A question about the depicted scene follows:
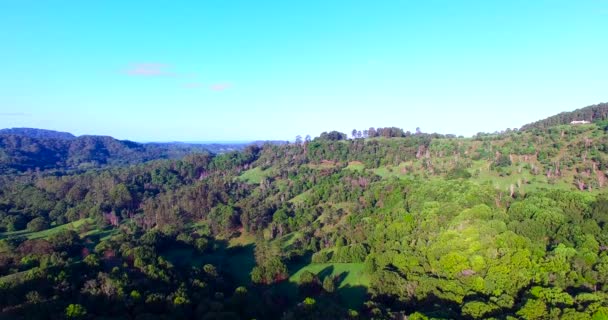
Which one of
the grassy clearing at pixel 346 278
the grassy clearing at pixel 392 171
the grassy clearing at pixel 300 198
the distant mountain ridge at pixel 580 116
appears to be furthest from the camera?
the distant mountain ridge at pixel 580 116

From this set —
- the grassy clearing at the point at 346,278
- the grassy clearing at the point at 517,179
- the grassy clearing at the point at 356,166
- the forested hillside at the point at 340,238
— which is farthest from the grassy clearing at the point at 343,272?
the grassy clearing at the point at 356,166

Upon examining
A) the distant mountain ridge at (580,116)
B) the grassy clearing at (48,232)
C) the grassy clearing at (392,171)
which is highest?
the distant mountain ridge at (580,116)

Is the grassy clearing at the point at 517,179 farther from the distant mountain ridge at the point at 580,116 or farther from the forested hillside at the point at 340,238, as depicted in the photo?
the distant mountain ridge at the point at 580,116

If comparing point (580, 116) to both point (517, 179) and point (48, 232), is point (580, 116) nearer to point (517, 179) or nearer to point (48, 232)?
point (517, 179)

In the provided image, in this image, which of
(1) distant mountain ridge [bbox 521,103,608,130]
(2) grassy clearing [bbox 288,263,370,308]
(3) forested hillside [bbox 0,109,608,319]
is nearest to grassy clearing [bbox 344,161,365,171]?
(3) forested hillside [bbox 0,109,608,319]

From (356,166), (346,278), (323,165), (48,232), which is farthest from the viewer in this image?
(323,165)

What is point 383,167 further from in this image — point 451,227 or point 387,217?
point 451,227

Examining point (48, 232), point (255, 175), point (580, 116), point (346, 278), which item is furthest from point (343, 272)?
point (580, 116)
